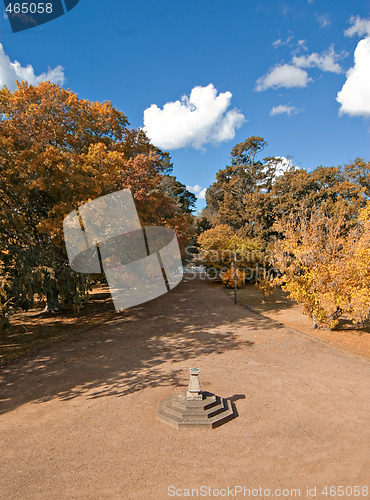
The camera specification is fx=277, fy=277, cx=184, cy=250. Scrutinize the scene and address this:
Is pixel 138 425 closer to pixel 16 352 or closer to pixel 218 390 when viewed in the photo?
pixel 218 390

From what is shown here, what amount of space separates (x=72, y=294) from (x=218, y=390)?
295 inches

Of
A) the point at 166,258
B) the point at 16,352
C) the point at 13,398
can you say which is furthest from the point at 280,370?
the point at 166,258

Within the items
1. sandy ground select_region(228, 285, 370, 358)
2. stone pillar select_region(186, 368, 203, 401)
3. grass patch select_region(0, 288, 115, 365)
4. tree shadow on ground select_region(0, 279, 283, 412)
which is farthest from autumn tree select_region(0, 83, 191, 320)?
sandy ground select_region(228, 285, 370, 358)

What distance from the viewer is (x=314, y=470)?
4.01m

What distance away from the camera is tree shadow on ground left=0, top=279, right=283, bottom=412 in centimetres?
663

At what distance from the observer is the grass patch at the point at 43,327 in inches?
378

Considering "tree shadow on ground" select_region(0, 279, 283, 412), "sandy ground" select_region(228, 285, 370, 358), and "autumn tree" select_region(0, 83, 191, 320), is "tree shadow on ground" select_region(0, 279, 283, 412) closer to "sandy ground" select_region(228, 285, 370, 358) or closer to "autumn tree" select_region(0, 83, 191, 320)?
"sandy ground" select_region(228, 285, 370, 358)

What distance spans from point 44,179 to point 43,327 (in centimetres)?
629

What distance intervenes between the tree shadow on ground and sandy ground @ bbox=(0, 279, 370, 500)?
A: 0.05m

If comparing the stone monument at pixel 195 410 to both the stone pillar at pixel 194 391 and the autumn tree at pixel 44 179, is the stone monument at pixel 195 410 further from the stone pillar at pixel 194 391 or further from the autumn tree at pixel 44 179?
the autumn tree at pixel 44 179

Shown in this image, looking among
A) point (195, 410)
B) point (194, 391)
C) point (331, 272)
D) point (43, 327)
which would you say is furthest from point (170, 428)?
point (43, 327)

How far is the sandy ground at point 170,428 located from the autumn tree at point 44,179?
105 inches

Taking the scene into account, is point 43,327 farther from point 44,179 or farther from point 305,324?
point 305,324

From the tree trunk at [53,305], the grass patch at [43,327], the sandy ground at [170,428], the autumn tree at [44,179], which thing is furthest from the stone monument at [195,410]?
the tree trunk at [53,305]
